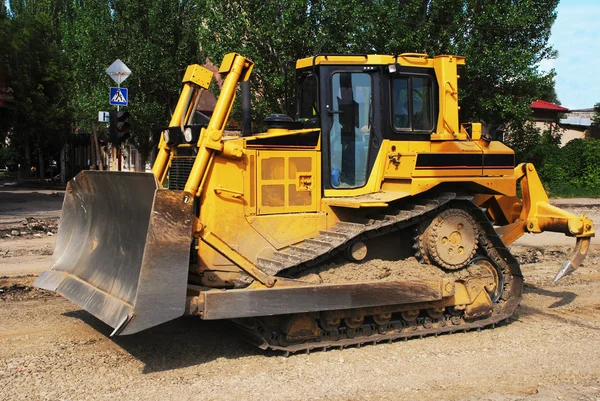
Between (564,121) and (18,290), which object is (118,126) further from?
(564,121)

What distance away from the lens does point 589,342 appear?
7.20 m

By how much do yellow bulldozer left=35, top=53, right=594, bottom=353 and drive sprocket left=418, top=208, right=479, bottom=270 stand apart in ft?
0.06

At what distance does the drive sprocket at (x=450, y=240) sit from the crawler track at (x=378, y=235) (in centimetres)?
11

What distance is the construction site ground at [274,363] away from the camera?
18.3 ft

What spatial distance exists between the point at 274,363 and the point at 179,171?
2.35 meters

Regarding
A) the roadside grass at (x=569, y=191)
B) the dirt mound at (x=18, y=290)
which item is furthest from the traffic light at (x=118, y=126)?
the roadside grass at (x=569, y=191)

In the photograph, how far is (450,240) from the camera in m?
7.39

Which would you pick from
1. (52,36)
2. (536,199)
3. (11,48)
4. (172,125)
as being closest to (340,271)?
(172,125)

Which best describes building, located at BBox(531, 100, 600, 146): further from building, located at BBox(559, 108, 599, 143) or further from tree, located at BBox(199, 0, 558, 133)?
tree, located at BBox(199, 0, 558, 133)

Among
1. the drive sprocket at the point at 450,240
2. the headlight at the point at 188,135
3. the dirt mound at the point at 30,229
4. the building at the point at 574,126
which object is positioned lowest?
the dirt mound at the point at 30,229

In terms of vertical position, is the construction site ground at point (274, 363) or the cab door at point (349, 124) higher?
the cab door at point (349, 124)

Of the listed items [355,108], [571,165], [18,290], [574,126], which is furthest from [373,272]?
[574,126]

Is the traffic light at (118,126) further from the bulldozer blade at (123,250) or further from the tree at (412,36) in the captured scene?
the tree at (412,36)

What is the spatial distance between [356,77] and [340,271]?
222 cm
